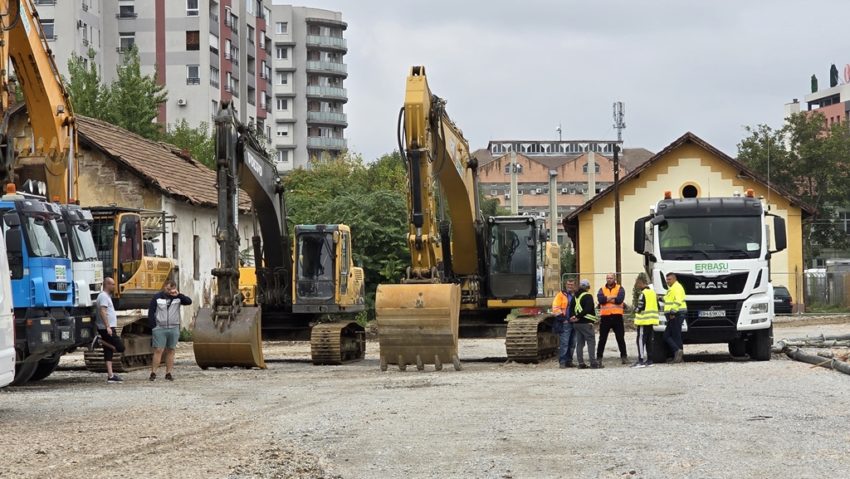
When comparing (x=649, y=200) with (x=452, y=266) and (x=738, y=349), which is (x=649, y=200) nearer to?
(x=452, y=266)

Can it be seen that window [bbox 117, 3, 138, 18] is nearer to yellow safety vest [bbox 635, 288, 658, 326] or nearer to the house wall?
the house wall

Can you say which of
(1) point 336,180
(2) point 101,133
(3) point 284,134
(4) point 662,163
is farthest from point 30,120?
(3) point 284,134

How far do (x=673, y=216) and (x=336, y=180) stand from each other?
1957 inches

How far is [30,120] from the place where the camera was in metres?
26.1

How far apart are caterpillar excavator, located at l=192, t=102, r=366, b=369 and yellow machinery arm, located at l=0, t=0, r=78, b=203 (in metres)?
2.72

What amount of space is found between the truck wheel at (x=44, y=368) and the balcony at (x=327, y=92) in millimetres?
117984

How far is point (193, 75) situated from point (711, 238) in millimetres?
74192

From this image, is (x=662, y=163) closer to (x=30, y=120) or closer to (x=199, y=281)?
(x=199, y=281)

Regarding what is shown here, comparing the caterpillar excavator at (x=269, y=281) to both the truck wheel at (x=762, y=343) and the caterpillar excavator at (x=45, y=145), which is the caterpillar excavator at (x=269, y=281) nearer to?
the caterpillar excavator at (x=45, y=145)

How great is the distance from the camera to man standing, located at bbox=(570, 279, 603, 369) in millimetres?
27359

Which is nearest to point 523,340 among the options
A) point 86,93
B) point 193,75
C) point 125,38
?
point 86,93

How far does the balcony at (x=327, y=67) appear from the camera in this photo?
143 metres

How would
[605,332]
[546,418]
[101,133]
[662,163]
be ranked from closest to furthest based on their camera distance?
[546,418]
[605,332]
[101,133]
[662,163]

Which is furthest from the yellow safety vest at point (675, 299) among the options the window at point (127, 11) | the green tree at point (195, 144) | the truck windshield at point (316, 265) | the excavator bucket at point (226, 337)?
the window at point (127, 11)
